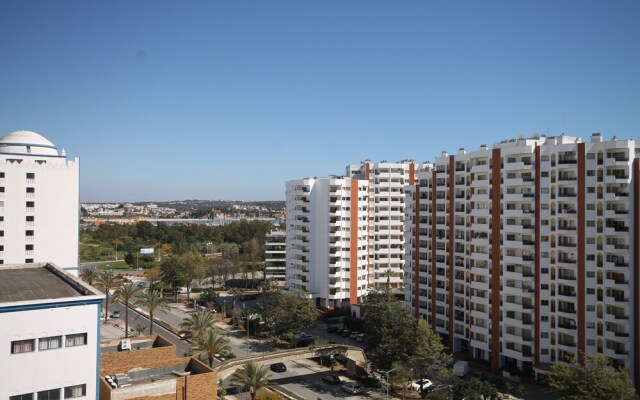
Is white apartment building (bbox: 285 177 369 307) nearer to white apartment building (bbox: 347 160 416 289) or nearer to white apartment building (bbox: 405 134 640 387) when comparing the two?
white apartment building (bbox: 347 160 416 289)

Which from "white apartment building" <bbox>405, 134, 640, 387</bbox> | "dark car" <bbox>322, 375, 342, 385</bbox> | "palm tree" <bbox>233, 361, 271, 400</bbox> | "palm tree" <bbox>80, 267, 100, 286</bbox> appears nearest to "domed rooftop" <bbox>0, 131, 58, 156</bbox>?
"palm tree" <bbox>80, 267, 100, 286</bbox>

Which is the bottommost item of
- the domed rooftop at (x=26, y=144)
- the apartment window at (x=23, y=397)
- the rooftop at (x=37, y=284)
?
the apartment window at (x=23, y=397)

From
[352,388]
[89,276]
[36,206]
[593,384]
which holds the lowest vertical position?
[352,388]

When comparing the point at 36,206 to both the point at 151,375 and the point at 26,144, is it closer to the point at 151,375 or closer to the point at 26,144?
the point at 26,144

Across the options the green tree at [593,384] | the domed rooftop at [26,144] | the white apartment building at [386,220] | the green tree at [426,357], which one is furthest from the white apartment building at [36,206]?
the green tree at [593,384]

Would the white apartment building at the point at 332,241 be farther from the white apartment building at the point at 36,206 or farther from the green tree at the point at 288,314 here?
the white apartment building at the point at 36,206

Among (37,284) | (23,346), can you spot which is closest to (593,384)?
(23,346)
